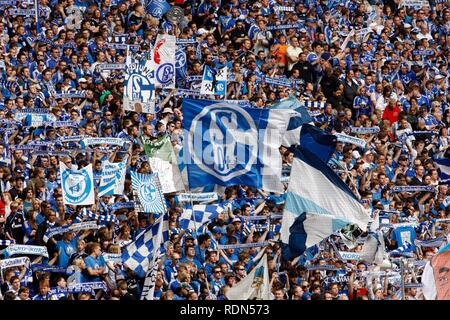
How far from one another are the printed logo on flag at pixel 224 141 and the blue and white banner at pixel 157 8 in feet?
23.3

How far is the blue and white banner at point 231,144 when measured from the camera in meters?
26.1

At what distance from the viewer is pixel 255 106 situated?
31.0 m

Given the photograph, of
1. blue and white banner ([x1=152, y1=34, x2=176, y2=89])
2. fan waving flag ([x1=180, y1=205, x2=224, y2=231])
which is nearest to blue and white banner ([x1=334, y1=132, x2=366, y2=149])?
blue and white banner ([x1=152, y1=34, x2=176, y2=89])

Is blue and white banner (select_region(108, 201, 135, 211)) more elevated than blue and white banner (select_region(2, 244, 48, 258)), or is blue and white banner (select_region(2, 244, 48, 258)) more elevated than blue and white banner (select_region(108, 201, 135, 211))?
blue and white banner (select_region(108, 201, 135, 211))

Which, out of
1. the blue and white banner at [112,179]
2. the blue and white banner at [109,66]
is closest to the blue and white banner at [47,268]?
the blue and white banner at [112,179]

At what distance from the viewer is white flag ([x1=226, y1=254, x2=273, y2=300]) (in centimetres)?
2502

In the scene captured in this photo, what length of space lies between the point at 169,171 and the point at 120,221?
1307 millimetres

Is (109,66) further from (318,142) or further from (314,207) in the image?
(314,207)

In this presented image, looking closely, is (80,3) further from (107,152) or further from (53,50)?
(107,152)

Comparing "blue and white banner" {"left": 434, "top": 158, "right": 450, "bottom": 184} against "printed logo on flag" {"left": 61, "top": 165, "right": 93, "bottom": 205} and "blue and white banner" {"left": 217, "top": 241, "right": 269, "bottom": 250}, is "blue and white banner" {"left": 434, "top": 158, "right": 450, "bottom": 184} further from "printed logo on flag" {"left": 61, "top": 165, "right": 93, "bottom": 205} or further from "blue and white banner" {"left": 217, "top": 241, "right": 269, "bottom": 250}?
"printed logo on flag" {"left": 61, "top": 165, "right": 93, "bottom": 205}

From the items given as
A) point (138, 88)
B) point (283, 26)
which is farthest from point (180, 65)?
point (283, 26)

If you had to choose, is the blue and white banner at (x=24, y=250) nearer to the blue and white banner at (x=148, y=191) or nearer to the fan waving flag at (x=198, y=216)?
the blue and white banner at (x=148, y=191)

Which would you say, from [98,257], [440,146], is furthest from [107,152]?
[440,146]

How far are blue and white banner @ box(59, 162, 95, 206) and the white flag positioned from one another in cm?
336
